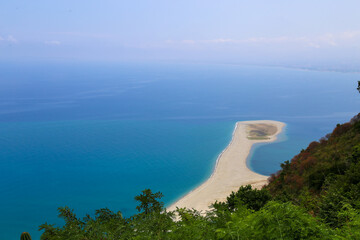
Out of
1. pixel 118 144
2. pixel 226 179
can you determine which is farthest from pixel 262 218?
pixel 118 144

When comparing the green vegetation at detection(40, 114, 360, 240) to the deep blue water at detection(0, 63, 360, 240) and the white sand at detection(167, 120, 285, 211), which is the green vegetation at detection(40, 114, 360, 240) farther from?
the deep blue water at detection(0, 63, 360, 240)

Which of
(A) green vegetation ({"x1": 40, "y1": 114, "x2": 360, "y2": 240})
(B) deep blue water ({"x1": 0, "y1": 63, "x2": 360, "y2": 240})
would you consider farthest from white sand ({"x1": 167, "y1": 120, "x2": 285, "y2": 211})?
(A) green vegetation ({"x1": 40, "y1": 114, "x2": 360, "y2": 240})

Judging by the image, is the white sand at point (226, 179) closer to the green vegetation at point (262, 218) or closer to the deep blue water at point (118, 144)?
the deep blue water at point (118, 144)

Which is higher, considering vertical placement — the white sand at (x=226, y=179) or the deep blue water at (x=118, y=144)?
the deep blue water at (x=118, y=144)

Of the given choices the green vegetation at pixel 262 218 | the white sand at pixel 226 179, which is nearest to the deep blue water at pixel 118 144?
the white sand at pixel 226 179

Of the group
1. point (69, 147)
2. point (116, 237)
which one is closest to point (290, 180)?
point (116, 237)

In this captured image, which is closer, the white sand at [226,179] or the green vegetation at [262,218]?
the green vegetation at [262,218]
